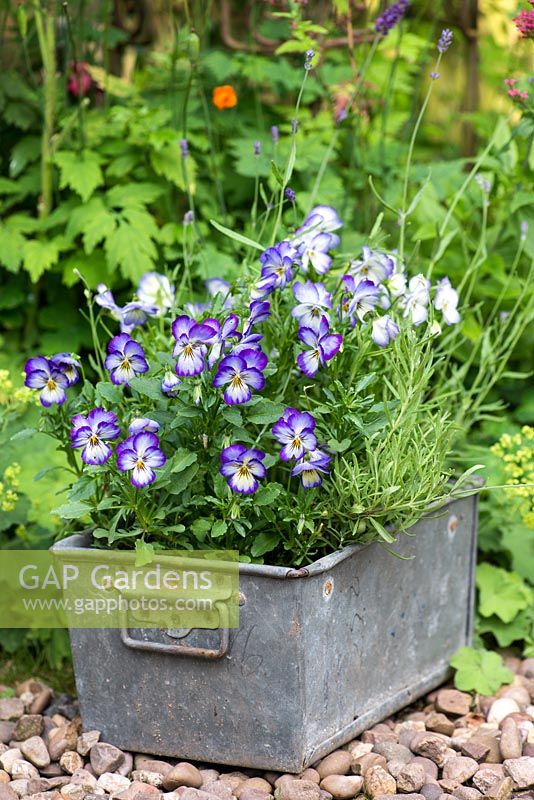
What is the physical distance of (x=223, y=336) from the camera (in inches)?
70.4

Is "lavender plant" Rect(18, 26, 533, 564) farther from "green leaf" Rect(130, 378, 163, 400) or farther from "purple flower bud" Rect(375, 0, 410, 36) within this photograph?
"purple flower bud" Rect(375, 0, 410, 36)

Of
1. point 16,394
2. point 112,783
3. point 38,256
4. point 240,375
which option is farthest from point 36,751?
point 38,256

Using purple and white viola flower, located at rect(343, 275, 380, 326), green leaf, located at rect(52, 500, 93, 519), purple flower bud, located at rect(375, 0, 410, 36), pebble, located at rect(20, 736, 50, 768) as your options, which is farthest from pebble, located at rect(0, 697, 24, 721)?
purple flower bud, located at rect(375, 0, 410, 36)

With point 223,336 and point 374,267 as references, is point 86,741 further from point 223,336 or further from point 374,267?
point 374,267

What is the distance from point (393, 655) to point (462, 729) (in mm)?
200

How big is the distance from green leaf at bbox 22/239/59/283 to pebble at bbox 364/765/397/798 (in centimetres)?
149

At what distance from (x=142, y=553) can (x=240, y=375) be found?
0.33m

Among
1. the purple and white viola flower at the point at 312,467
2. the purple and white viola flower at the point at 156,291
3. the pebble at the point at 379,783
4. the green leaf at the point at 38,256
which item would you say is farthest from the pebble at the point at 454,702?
the green leaf at the point at 38,256

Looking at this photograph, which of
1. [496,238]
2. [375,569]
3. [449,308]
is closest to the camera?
[375,569]

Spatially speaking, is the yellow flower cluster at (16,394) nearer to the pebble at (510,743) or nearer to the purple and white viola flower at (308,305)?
the purple and white viola flower at (308,305)

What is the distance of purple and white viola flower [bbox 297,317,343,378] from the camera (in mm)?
1826

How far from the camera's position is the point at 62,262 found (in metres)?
2.90

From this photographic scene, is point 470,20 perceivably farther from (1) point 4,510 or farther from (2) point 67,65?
(1) point 4,510

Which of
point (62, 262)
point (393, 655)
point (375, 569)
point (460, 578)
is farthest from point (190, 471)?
point (62, 262)
